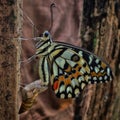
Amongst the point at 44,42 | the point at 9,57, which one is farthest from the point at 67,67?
the point at 9,57

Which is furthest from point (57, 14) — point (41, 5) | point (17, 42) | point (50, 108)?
point (17, 42)

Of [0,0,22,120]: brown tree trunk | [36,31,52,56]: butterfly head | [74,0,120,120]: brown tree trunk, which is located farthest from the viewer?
[74,0,120,120]: brown tree trunk

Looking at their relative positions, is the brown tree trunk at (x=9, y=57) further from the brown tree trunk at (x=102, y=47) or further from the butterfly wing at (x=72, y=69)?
the brown tree trunk at (x=102, y=47)

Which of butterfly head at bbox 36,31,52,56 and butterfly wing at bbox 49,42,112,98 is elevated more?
butterfly head at bbox 36,31,52,56

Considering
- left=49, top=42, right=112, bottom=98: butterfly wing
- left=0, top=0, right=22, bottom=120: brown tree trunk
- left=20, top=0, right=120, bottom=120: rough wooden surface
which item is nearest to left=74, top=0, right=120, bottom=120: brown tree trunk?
left=20, top=0, right=120, bottom=120: rough wooden surface

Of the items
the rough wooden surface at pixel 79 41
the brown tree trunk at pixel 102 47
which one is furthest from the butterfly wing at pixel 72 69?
the brown tree trunk at pixel 102 47

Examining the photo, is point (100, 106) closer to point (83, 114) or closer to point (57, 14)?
point (83, 114)

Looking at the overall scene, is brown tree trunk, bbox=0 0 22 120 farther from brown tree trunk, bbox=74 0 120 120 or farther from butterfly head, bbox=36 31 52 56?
brown tree trunk, bbox=74 0 120 120

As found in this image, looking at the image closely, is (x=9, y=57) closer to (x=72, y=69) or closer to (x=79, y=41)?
(x=72, y=69)
